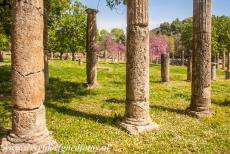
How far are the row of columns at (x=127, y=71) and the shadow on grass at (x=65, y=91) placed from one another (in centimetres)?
439

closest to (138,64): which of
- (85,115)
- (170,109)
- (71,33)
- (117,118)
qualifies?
(117,118)

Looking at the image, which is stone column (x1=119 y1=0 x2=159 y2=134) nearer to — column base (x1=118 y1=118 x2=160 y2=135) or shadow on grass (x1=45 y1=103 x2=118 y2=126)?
column base (x1=118 y1=118 x2=160 y2=135)

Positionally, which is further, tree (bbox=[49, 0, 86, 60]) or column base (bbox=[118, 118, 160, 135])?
tree (bbox=[49, 0, 86, 60])

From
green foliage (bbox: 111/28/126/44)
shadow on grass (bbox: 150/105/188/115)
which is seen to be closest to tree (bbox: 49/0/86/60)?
shadow on grass (bbox: 150/105/188/115)

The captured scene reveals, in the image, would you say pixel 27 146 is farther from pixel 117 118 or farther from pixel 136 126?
pixel 117 118

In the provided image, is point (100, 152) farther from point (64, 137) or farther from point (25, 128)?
point (25, 128)

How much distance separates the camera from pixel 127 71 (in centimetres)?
1009

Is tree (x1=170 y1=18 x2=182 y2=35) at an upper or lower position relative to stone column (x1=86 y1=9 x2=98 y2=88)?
upper

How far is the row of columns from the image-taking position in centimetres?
776

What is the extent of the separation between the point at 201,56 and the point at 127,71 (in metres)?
3.32

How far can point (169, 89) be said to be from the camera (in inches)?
714

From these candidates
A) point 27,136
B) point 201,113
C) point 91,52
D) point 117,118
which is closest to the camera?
point 27,136

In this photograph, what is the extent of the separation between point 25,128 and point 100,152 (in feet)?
6.32

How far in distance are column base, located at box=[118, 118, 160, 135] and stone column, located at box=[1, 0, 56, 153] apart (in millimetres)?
2482
